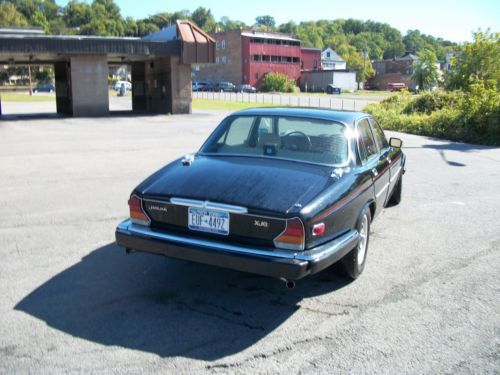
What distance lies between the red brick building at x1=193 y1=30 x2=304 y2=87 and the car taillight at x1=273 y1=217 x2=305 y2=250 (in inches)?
3330

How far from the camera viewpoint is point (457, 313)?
413 centimetres

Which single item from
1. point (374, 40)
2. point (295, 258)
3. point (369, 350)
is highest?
point (374, 40)

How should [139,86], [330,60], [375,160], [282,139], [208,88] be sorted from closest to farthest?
[282,139]
[375,160]
[139,86]
[208,88]
[330,60]

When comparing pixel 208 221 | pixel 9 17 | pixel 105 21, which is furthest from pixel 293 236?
pixel 105 21

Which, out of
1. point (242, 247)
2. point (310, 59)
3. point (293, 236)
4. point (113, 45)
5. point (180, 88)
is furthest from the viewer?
point (310, 59)

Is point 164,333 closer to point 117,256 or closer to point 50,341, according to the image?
point 50,341

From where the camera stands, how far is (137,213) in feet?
14.5

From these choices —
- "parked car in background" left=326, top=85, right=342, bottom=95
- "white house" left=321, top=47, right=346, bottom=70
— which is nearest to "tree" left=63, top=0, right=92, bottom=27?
"white house" left=321, top=47, right=346, bottom=70

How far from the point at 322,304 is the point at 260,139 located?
1808 millimetres

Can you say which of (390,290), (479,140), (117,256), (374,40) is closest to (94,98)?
(479,140)

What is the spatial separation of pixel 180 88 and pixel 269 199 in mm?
25612

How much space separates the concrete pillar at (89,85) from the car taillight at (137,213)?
79.3 feet

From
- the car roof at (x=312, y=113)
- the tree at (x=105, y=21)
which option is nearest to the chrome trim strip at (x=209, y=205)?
the car roof at (x=312, y=113)

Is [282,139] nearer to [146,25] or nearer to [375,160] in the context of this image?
[375,160]
